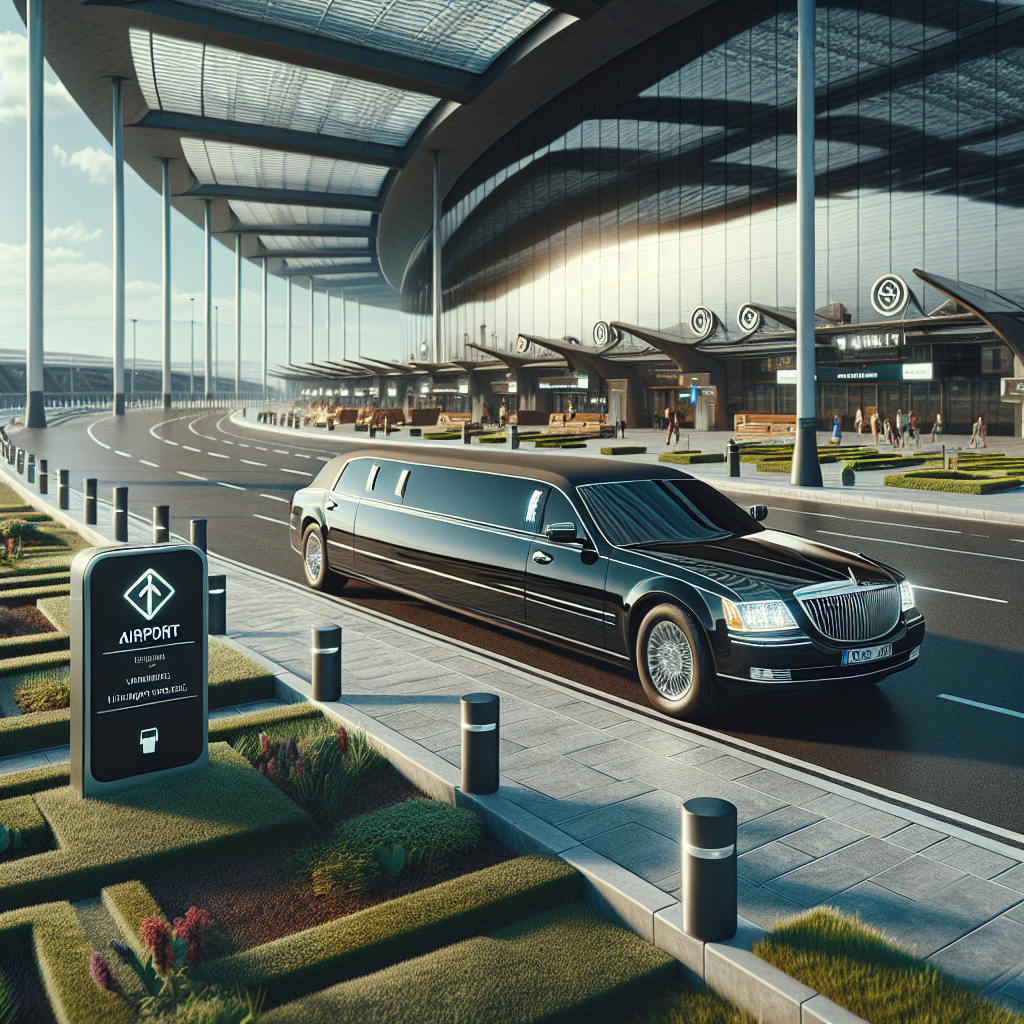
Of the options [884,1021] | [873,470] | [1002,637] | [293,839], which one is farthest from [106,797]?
[873,470]

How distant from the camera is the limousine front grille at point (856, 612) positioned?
22.8 feet

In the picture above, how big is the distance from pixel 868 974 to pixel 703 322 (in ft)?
150

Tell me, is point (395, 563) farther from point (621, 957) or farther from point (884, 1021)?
point (884, 1021)

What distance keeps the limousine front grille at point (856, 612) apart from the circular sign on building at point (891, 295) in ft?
107

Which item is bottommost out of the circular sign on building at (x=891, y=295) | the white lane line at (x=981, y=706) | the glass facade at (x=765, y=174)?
the white lane line at (x=981, y=706)

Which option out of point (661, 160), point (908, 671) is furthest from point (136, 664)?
point (661, 160)

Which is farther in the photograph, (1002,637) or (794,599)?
(1002,637)

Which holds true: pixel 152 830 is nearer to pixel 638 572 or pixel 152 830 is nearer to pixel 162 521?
pixel 638 572

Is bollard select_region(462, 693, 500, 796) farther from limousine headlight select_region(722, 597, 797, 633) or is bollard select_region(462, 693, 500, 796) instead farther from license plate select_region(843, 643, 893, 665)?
→ license plate select_region(843, 643, 893, 665)

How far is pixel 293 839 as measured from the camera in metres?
5.25

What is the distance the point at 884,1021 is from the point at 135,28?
57.0 metres

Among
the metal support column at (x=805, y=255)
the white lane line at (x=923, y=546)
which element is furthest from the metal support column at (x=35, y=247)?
the white lane line at (x=923, y=546)

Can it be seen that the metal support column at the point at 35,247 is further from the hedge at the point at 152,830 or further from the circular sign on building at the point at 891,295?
the hedge at the point at 152,830

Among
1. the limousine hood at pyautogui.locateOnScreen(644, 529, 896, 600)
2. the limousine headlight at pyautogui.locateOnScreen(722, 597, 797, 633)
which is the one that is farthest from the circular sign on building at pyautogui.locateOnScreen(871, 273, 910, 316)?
the limousine headlight at pyautogui.locateOnScreen(722, 597, 797, 633)
